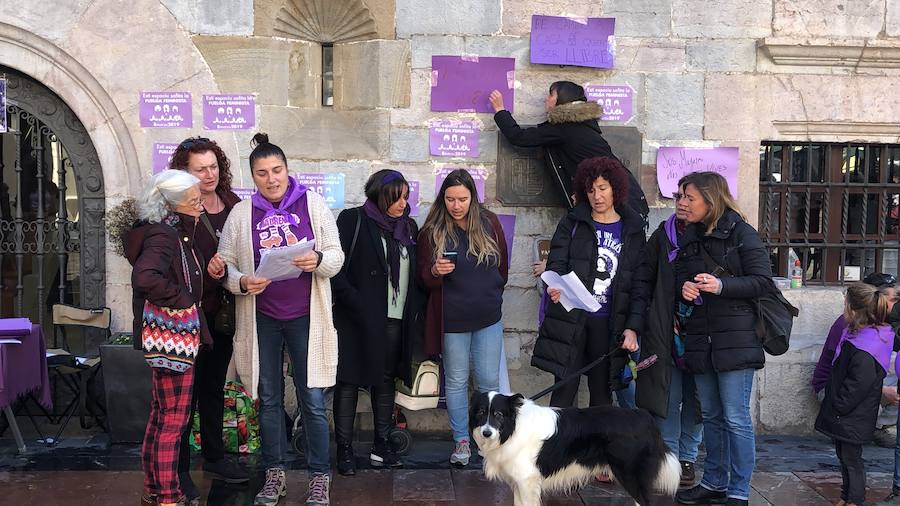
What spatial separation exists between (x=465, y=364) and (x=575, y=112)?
1.88 metres

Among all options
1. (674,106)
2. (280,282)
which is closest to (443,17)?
(674,106)

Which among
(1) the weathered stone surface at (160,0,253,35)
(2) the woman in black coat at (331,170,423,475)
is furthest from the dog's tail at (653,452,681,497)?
(1) the weathered stone surface at (160,0,253,35)

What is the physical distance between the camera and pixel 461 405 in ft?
17.4

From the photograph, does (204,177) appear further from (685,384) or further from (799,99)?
(799,99)

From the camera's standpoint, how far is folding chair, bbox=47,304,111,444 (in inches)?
224

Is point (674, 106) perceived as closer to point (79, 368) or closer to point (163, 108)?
point (163, 108)

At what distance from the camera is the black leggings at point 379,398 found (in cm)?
514

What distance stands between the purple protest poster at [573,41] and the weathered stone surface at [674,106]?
0.41 metres

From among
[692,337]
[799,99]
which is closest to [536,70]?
→ [799,99]

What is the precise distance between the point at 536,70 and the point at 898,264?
130 inches

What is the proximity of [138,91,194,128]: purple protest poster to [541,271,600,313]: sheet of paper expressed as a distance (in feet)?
9.84

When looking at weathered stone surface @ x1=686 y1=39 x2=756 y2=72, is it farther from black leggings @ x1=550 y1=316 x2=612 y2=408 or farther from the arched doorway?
the arched doorway

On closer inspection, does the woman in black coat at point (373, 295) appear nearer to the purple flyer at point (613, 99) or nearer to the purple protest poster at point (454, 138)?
the purple protest poster at point (454, 138)

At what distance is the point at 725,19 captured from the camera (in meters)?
6.08
